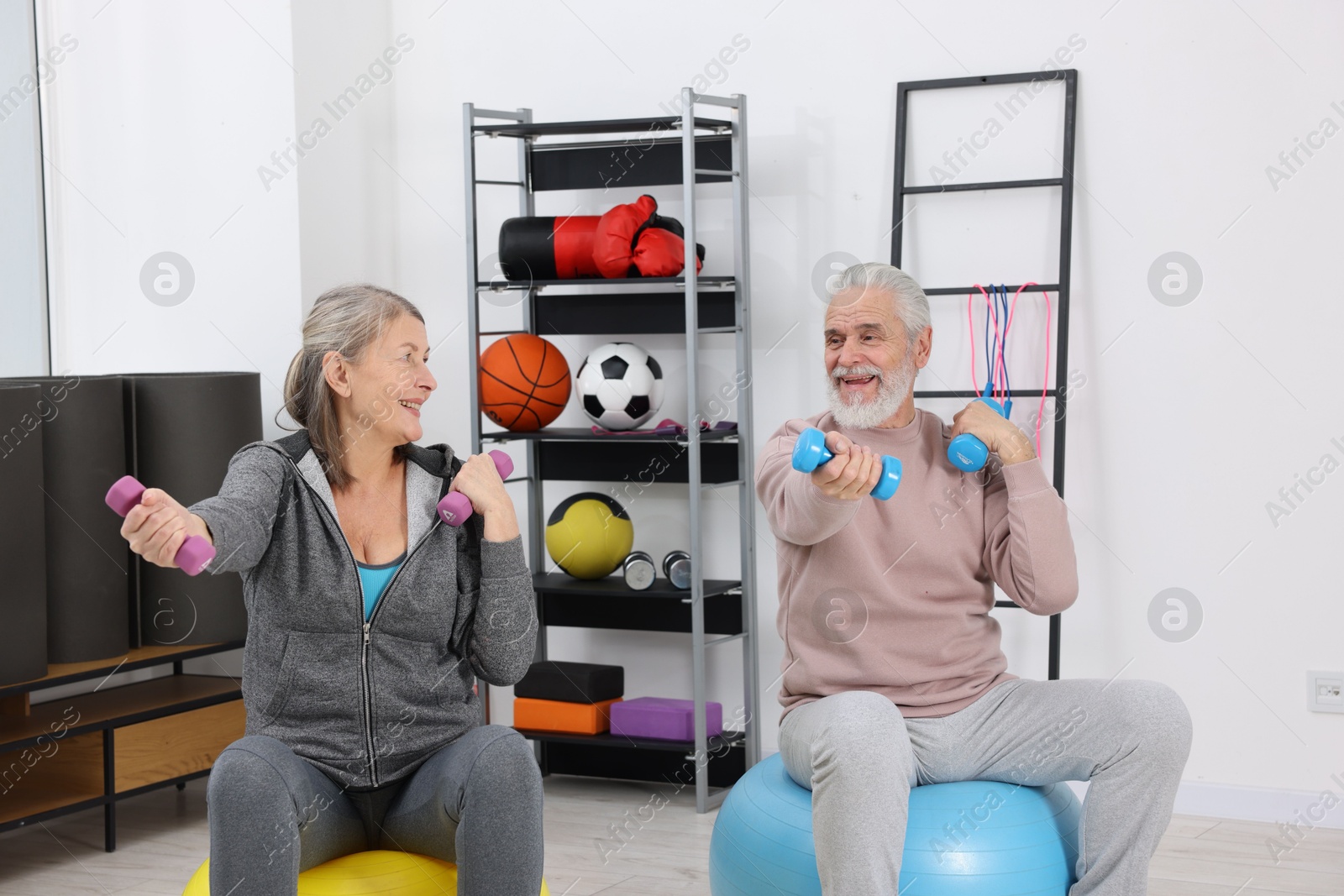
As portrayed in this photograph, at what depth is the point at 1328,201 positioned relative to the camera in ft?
9.56

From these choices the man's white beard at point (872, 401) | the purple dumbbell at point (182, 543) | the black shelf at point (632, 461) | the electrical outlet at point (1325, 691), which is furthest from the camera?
the black shelf at point (632, 461)

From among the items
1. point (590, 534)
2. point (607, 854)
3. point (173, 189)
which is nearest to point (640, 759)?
point (607, 854)

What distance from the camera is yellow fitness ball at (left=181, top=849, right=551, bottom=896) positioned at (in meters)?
1.74

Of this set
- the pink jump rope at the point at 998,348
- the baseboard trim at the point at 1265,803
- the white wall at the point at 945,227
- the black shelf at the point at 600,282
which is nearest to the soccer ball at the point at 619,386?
the black shelf at the point at 600,282

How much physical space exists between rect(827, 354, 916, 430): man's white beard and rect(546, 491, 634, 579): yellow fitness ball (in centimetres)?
121

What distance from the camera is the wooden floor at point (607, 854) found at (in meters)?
2.68

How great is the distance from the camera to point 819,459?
185 centimetres

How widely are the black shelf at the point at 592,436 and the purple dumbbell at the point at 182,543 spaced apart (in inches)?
68.8

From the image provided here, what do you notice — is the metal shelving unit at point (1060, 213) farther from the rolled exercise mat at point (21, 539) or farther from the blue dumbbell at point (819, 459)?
the rolled exercise mat at point (21, 539)

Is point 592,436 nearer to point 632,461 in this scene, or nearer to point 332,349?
point 632,461

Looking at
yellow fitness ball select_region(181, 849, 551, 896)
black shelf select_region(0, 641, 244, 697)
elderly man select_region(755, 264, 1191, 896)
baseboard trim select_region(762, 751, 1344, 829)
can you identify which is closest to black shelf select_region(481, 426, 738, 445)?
black shelf select_region(0, 641, 244, 697)

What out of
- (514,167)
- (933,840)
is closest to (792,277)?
(514,167)

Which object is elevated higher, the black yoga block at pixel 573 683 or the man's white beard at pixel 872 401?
the man's white beard at pixel 872 401

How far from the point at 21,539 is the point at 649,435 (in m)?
1.46
